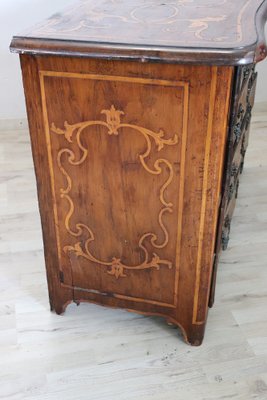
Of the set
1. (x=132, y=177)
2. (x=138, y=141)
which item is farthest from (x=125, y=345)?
(x=138, y=141)

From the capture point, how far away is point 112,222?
1.34 m

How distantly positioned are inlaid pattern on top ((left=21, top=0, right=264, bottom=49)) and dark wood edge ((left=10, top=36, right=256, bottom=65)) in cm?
3

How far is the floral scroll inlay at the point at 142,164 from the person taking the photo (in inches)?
45.8

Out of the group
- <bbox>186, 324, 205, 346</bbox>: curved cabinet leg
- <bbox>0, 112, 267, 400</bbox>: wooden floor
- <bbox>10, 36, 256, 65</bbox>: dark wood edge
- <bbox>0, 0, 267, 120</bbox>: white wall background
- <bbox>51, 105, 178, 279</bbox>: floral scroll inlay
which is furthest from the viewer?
<bbox>0, 0, 267, 120</bbox>: white wall background

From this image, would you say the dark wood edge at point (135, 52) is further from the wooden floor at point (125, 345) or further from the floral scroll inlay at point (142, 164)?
the wooden floor at point (125, 345)

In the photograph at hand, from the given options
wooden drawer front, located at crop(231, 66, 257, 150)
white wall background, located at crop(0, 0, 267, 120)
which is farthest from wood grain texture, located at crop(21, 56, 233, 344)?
white wall background, located at crop(0, 0, 267, 120)

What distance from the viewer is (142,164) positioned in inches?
47.8

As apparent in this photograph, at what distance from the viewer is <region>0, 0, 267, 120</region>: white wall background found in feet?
8.86

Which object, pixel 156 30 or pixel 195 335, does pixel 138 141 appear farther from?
pixel 195 335

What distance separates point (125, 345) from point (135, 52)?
90cm

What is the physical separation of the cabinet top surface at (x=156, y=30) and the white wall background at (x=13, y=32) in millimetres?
1321

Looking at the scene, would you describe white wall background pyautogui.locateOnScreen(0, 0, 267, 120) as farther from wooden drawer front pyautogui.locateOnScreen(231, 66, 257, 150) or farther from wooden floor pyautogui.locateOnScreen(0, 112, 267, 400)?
wooden drawer front pyautogui.locateOnScreen(231, 66, 257, 150)

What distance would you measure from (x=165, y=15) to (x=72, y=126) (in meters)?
0.47

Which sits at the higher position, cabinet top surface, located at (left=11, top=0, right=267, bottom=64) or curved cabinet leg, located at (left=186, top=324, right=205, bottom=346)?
cabinet top surface, located at (left=11, top=0, right=267, bottom=64)
